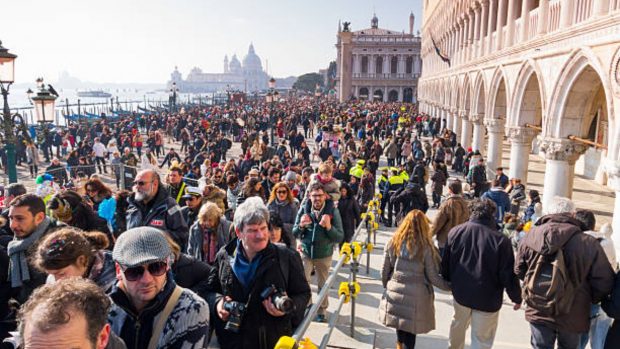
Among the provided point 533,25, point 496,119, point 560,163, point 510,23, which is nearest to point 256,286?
point 560,163

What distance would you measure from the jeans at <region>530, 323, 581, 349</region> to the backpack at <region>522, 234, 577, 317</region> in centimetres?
18

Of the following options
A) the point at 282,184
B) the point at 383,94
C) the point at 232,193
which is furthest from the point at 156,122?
the point at 383,94

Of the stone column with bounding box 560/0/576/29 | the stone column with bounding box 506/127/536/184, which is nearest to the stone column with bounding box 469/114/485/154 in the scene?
the stone column with bounding box 506/127/536/184

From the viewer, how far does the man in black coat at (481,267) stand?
383 centimetres

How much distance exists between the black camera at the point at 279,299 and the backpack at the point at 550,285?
205 cm

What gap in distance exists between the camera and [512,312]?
566 cm

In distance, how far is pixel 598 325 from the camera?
13.3 ft

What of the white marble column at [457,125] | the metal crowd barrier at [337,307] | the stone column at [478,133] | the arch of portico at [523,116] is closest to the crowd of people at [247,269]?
the metal crowd barrier at [337,307]

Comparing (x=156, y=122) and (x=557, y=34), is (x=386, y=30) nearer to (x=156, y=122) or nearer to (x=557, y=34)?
(x=156, y=122)

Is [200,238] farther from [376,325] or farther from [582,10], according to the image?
[582,10]

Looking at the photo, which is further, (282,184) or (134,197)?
(282,184)

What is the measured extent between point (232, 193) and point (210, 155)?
21.0 ft

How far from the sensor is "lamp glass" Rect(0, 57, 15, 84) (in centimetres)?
767

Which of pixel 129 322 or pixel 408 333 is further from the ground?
pixel 129 322
